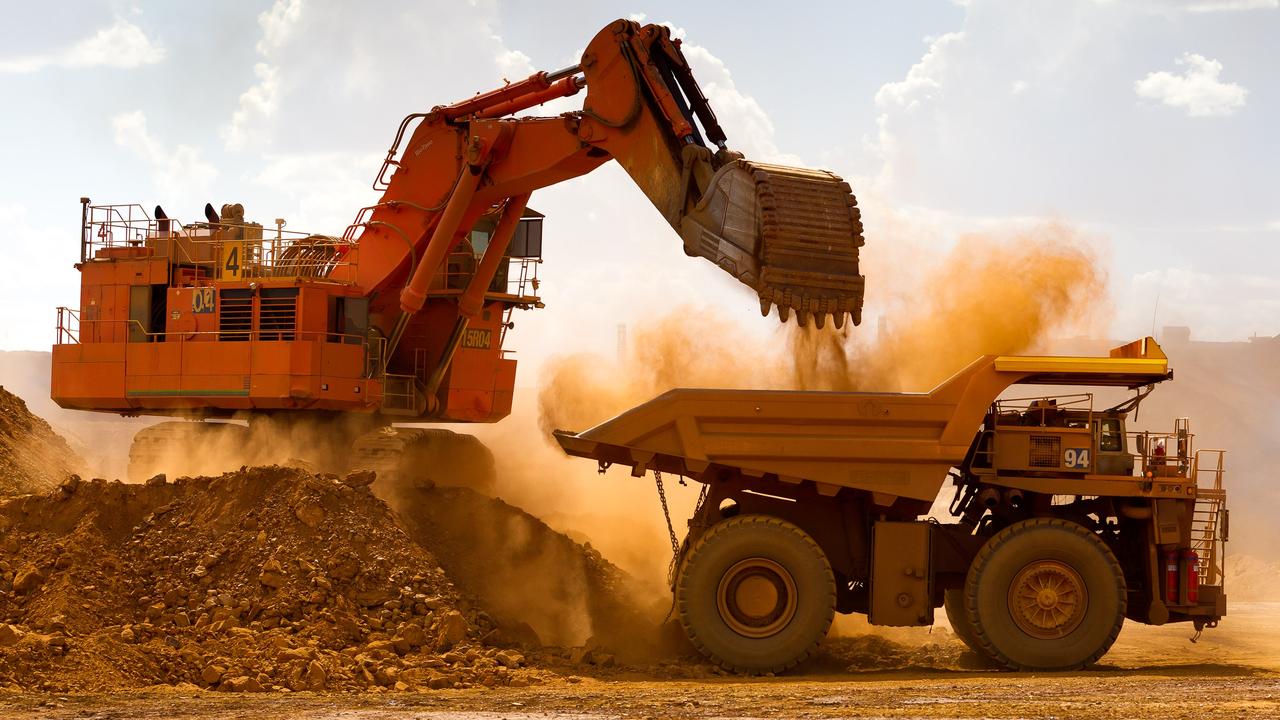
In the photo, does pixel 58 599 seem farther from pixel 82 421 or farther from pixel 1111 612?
pixel 82 421

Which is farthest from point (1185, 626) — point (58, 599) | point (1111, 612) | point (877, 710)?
point (58, 599)

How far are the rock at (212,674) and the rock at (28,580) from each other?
2.33 metres

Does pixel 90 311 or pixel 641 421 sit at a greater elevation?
pixel 90 311

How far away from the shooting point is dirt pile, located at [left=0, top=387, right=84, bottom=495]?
1922 centimetres

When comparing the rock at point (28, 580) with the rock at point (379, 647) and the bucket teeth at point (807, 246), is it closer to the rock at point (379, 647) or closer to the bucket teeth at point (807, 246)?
the rock at point (379, 647)

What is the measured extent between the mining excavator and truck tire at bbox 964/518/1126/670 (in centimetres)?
541

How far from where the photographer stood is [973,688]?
1227 cm

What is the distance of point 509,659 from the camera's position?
13.4 m

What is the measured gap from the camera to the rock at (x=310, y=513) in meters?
14.6

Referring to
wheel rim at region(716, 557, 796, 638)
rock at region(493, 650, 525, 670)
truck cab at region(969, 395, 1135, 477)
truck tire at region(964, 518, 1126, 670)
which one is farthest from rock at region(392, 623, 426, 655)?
truck cab at region(969, 395, 1135, 477)

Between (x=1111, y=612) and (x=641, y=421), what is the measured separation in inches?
188

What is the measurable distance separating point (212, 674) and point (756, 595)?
4.94 metres

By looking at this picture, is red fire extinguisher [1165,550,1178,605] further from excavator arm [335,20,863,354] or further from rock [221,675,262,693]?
rock [221,675,262,693]

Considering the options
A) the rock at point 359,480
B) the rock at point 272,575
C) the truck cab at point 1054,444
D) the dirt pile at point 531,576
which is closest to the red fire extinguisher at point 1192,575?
the truck cab at point 1054,444
